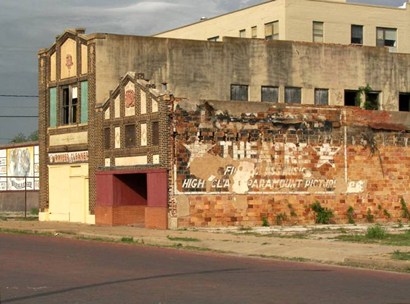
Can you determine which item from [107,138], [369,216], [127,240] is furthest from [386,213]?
[127,240]

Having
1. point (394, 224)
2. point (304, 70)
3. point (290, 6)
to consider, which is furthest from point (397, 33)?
point (394, 224)

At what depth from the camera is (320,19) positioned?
190 ft

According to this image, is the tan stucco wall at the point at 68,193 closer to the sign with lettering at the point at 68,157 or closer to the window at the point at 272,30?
the sign with lettering at the point at 68,157

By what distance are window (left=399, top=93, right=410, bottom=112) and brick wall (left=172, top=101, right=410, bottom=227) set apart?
9.45m

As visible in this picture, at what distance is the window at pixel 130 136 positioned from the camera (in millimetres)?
37188

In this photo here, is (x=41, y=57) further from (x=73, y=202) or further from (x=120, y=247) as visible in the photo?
(x=120, y=247)

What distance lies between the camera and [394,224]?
1486 inches

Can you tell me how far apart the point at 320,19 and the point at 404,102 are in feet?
36.9

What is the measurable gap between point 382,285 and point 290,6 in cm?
4196

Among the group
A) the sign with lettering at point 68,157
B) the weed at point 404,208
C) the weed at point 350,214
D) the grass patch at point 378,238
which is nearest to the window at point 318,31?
the weed at point 404,208

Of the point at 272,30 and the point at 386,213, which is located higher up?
the point at 272,30

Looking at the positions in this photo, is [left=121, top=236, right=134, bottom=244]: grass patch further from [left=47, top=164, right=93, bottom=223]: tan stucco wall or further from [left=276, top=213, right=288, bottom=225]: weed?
[left=47, top=164, right=93, bottom=223]: tan stucco wall

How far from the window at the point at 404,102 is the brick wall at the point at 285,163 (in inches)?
372

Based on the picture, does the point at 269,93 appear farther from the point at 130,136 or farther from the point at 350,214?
the point at 130,136
